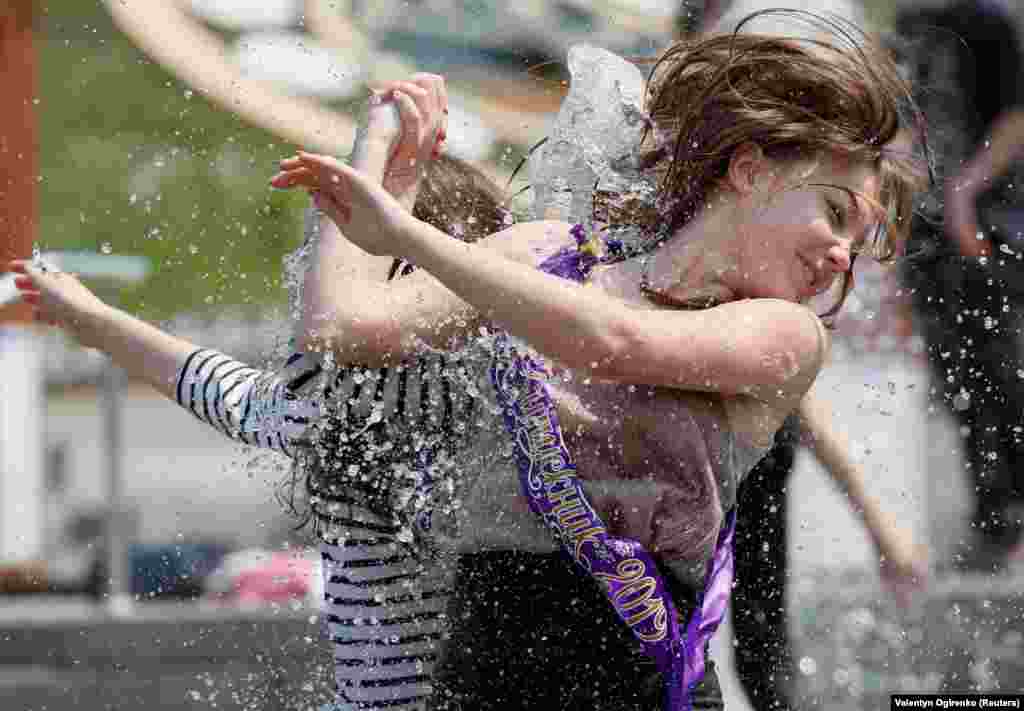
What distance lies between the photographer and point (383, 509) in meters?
1.89

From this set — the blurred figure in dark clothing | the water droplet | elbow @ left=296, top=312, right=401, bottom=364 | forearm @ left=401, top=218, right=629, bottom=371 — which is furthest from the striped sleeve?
the water droplet

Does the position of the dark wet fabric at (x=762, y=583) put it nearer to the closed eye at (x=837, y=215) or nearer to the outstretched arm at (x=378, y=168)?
the closed eye at (x=837, y=215)

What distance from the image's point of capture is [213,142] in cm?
812

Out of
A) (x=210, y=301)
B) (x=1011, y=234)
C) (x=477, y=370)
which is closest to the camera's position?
(x=477, y=370)

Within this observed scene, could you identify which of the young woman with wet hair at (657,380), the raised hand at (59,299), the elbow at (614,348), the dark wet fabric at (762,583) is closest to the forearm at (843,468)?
the dark wet fabric at (762,583)

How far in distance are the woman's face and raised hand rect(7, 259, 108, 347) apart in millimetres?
1020

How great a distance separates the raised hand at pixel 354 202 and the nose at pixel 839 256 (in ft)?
1.67

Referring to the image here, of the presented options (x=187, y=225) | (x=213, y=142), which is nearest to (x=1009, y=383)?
(x=213, y=142)

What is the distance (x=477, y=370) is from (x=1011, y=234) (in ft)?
9.14

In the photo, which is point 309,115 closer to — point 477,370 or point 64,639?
point 64,639

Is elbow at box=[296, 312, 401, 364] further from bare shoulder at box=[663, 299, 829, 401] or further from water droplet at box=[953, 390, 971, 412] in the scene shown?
water droplet at box=[953, 390, 971, 412]

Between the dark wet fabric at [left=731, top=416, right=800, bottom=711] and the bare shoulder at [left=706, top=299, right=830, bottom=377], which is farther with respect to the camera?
the dark wet fabric at [left=731, top=416, right=800, bottom=711]

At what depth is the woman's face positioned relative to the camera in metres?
1.70

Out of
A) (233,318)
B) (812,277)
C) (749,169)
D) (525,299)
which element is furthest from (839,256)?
(233,318)
